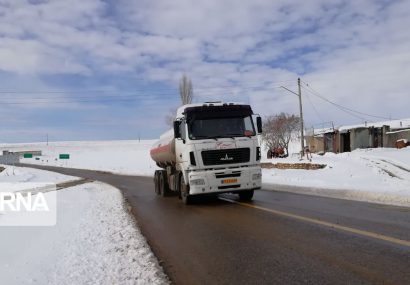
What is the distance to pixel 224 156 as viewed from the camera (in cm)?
1366

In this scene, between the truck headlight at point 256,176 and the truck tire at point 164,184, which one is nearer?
the truck headlight at point 256,176

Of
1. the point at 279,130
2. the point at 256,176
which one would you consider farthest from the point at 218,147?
the point at 279,130

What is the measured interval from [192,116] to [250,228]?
5.52 metres

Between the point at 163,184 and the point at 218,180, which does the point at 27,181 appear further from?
the point at 218,180

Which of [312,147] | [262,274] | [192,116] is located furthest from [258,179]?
[312,147]

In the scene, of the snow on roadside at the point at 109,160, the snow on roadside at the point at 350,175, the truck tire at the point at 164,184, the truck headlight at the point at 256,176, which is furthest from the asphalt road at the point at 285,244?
the snow on roadside at the point at 109,160

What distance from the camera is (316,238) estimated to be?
7652 millimetres

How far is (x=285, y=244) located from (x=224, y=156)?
21.2ft

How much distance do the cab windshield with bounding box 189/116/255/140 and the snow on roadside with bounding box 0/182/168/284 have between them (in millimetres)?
3699

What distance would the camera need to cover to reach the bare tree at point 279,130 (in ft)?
221

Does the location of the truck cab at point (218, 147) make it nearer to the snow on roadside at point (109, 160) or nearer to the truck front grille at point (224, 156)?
the truck front grille at point (224, 156)

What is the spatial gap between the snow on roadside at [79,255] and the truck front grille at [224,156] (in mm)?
3294

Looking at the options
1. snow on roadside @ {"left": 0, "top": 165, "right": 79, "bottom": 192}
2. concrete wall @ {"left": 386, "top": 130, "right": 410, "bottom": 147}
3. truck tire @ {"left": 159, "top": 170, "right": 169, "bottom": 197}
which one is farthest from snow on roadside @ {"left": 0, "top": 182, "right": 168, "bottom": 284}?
concrete wall @ {"left": 386, "top": 130, "right": 410, "bottom": 147}

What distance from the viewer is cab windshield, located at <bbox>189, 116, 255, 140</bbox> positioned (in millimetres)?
13719
